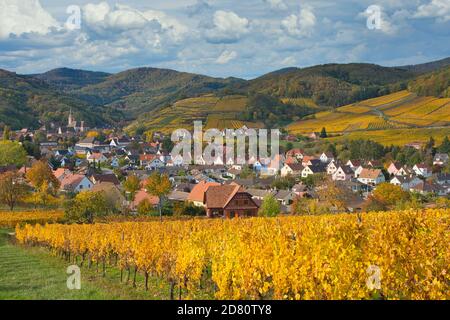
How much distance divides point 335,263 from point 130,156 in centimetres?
11102

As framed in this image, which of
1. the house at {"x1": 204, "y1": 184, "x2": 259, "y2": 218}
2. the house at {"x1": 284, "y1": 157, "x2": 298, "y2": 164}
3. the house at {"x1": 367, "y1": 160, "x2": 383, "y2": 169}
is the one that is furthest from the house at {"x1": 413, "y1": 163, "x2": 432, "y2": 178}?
the house at {"x1": 204, "y1": 184, "x2": 259, "y2": 218}

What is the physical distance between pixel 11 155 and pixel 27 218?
123 feet

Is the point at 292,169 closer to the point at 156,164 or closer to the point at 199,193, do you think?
the point at 156,164

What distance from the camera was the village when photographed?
51406 mm

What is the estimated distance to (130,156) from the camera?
389 feet

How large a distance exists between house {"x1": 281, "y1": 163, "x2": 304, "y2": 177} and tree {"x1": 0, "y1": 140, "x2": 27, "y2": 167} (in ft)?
147

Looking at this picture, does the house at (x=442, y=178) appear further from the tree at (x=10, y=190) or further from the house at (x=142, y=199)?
the tree at (x=10, y=190)

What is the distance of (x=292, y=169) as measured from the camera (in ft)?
312

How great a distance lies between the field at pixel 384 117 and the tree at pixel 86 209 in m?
80.5

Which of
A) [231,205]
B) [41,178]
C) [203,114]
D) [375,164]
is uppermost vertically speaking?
[203,114]

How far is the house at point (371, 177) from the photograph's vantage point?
278 feet

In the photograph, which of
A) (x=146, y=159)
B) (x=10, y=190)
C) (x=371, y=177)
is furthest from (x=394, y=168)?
(x=10, y=190)

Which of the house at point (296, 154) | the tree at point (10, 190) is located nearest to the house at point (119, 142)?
the house at point (296, 154)

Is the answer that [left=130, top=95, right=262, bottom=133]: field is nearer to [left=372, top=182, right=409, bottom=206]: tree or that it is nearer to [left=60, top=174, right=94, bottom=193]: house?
[left=60, top=174, right=94, bottom=193]: house
